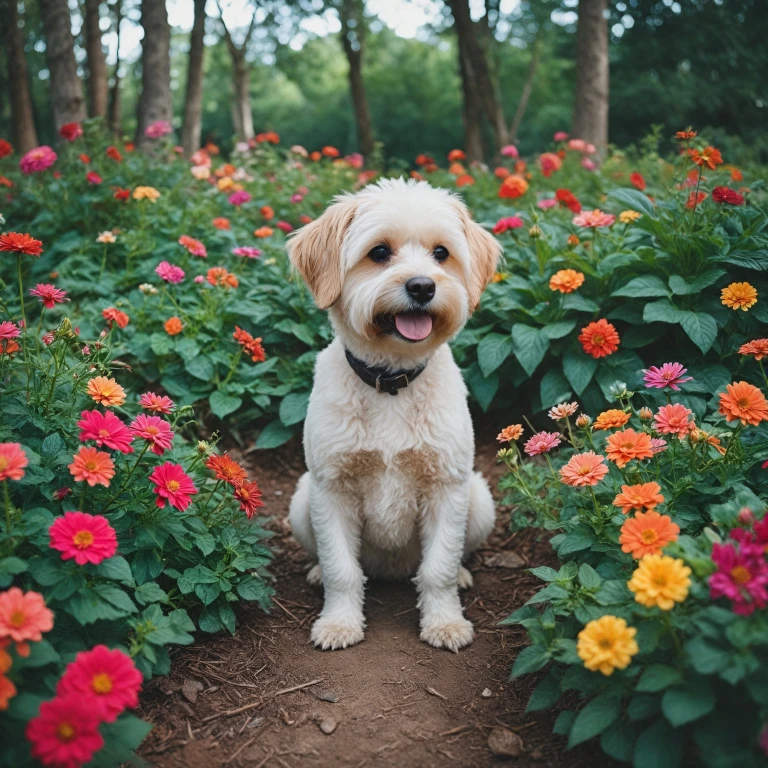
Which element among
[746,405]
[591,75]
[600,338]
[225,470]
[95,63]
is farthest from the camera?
[95,63]

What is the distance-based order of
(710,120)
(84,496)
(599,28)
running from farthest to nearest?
1. (710,120)
2. (599,28)
3. (84,496)

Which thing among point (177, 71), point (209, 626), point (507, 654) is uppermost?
point (177, 71)

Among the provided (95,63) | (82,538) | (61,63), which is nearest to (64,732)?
(82,538)

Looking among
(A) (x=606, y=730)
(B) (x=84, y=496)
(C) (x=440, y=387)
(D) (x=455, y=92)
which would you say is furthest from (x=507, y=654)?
(D) (x=455, y=92)

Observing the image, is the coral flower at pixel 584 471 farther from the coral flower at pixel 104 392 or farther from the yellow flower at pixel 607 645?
A: the coral flower at pixel 104 392

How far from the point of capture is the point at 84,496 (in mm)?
2342

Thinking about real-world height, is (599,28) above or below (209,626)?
above

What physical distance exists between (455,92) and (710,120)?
12979 millimetres

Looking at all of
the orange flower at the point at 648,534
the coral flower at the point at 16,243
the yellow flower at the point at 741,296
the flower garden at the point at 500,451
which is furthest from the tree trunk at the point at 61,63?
the orange flower at the point at 648,534

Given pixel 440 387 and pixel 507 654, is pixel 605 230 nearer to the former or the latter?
pixel 440 387

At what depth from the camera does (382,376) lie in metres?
2.86

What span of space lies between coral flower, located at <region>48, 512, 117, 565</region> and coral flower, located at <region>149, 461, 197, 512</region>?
0.31 meters

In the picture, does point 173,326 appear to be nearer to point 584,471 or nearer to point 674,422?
point 584,471

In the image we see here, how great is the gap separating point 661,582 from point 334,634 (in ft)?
5.18
